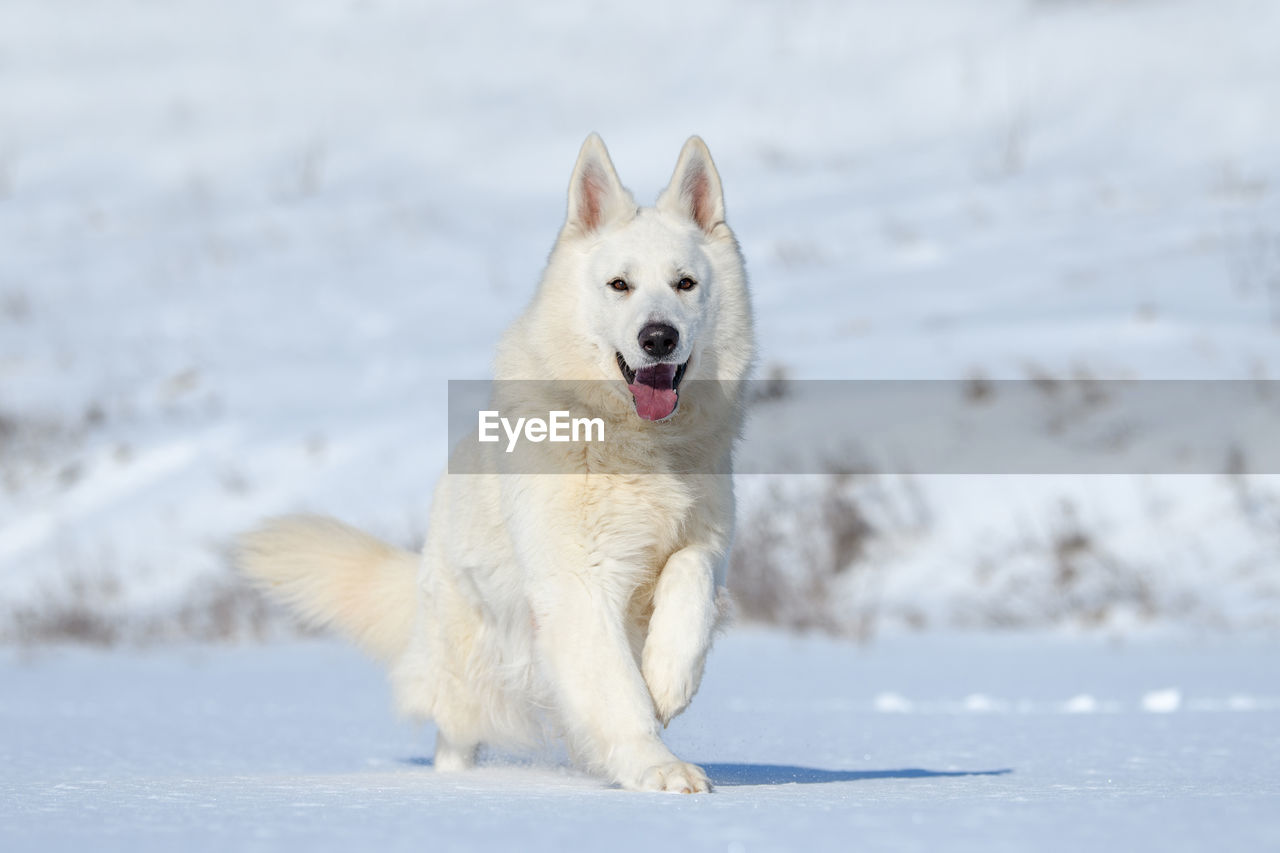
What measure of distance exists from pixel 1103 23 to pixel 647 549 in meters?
21.2

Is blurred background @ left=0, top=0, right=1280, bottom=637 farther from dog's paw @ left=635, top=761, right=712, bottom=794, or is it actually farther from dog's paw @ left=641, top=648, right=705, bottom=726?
dog's paw @ left=635, top=761, right=712, bottom=794

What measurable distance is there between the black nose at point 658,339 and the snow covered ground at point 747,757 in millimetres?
1008

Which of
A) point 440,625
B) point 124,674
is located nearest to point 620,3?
point 124,674

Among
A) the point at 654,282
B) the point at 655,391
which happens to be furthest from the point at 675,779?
the point at 654,282

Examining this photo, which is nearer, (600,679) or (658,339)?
(600,679)

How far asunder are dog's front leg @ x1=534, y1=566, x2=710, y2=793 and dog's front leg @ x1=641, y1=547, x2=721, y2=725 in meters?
0.05

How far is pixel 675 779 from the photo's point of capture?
304 centimetres

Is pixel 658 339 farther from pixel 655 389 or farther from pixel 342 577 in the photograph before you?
pixel 342 577

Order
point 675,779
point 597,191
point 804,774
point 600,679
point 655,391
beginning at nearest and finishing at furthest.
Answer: point 675,779, point 600,679, point 655,391, point 597,191, point 804,774

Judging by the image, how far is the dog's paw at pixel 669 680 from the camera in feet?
10.9

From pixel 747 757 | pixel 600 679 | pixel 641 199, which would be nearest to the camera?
pixel 600 679

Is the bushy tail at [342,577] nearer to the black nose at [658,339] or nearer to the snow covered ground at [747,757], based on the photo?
the snow covered ground at [747,757]

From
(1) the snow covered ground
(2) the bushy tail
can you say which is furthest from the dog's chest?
(2) the bushy tail

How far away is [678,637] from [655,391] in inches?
23.7
